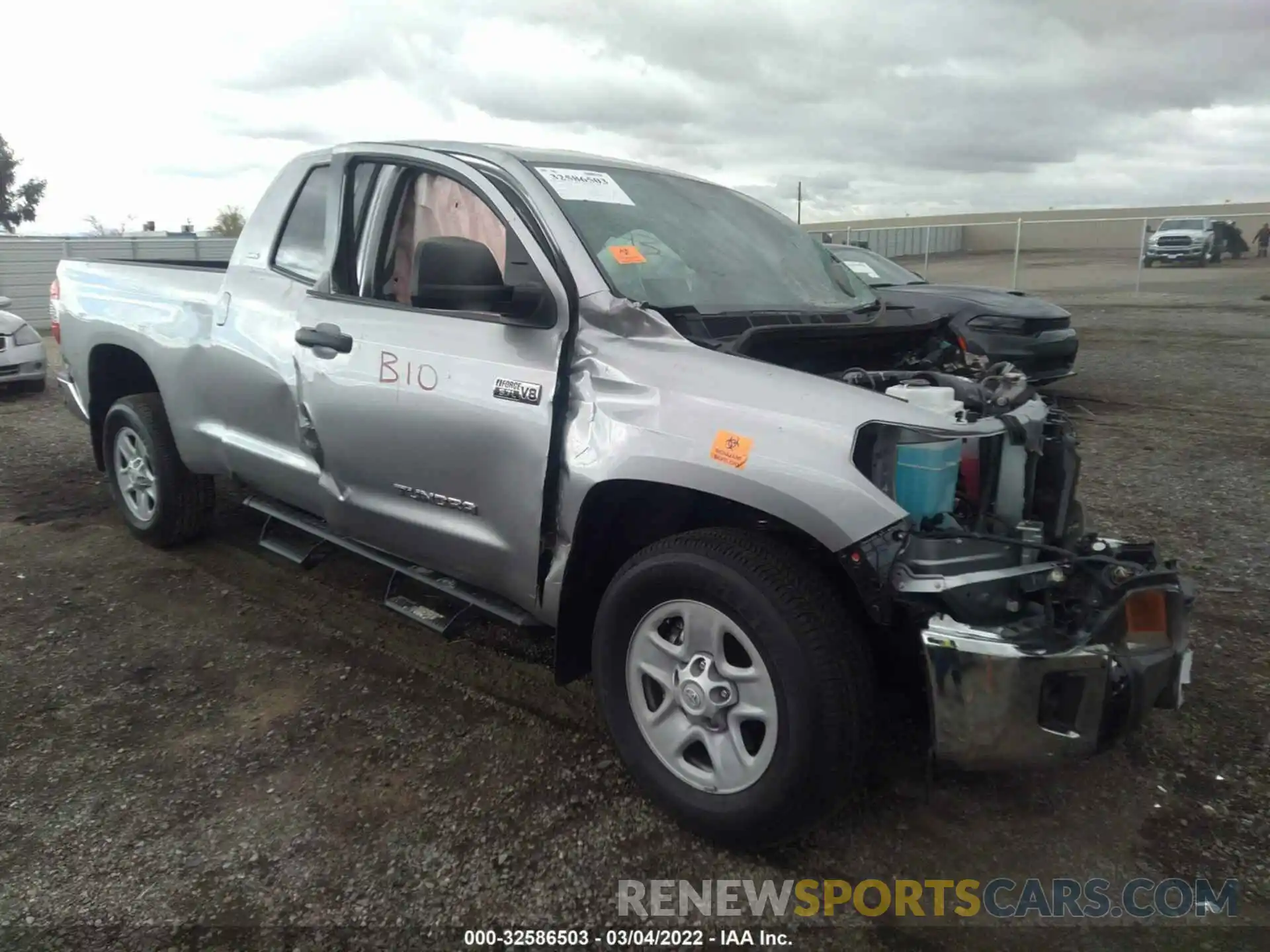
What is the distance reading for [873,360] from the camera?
3.26 metres

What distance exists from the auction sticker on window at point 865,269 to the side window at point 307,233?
6.13 metres

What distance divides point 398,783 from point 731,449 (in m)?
1.43

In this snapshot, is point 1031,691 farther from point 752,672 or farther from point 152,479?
point 152,479

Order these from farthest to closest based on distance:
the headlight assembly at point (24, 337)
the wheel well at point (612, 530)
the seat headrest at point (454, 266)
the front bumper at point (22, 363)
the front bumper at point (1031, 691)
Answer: the headlight assembly at point (24, 337), the front bumper at point (22, 363), the seat headrest at point (454, 266), the wheel well at point (612, 530), the front bumper at point (1031, 691)

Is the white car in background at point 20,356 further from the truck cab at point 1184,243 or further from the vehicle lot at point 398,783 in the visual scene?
the truck cab at point 1184,243

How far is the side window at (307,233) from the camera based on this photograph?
3.67 metres

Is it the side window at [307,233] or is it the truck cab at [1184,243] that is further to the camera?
the truck cab at [1184,243]

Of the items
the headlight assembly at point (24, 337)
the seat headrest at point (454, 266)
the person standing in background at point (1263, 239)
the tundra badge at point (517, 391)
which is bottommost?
the headlight assembly at point (24, 337)

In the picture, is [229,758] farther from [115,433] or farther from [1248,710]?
[1248,710]

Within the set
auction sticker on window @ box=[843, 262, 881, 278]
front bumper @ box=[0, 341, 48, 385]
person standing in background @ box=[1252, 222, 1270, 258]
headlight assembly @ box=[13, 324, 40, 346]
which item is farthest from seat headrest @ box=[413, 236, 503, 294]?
person standing in background @ box=[1252, 222, 1270, 258]

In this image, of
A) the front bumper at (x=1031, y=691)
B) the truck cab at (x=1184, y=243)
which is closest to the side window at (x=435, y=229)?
the front bumper at (x=1031, y=691)

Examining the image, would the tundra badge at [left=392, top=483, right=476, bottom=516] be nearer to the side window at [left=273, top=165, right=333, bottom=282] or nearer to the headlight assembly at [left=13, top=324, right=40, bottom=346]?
the side window at [left=273, top=165, right=333, bottom=282]

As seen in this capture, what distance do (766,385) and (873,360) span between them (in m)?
0.96

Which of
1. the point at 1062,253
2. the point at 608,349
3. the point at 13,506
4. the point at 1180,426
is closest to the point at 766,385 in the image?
the point at 608,349
